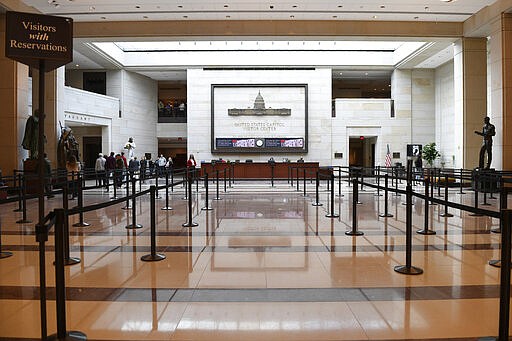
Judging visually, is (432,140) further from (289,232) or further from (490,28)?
(289,232)

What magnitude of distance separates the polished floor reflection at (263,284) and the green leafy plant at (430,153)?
65.9ft

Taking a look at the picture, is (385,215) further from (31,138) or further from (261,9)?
(31,138)

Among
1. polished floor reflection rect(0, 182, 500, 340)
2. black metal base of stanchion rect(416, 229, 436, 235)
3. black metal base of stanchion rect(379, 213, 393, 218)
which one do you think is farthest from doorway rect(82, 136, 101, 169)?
black metal base of stanchion rect(416, 229, 436, 235)

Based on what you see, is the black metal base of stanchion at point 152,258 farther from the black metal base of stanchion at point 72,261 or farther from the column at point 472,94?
the column at point 472,94

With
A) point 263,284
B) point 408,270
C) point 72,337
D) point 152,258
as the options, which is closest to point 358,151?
point 408,270

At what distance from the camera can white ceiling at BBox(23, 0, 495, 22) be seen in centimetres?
1706

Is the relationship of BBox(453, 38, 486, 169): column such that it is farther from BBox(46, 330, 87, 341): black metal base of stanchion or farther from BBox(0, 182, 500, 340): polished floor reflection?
BBox(46, 330, 87, 341): black metal base of stanchion

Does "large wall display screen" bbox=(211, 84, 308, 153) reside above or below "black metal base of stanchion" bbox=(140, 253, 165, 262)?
above

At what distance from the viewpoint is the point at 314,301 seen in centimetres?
379

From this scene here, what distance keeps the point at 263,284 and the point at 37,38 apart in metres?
3.13

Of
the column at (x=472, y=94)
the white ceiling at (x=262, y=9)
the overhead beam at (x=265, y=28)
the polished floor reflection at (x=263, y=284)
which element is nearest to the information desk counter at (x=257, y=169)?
the overhead beam at (x=265, y=28)

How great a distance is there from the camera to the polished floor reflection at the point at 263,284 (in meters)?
3.21

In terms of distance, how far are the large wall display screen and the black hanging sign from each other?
2396 centimetres

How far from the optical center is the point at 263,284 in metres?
4.31
